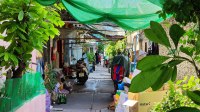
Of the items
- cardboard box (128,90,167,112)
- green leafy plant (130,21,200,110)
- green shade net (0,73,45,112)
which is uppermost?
green leafy plant (130,21,200,110)

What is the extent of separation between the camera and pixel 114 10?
352cm

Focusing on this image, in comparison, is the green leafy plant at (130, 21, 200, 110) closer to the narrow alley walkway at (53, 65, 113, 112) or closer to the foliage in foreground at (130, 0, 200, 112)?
the foliage in foreground at (130, 0, 200, 112)

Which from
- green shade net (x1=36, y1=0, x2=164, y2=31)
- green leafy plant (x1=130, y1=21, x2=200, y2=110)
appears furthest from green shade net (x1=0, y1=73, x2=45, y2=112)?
green leafy plant (x1=130, y1=21, x2=200, y2=110)

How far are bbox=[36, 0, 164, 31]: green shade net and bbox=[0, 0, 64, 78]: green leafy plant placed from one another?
0.54 ft

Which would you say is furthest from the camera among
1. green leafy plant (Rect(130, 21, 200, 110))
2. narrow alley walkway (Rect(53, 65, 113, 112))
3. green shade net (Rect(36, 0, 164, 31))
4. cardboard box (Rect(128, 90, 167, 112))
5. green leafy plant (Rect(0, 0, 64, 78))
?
narrow alley walkway (Rect(53, 65, 113, 112))

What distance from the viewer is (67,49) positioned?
20.5 metres

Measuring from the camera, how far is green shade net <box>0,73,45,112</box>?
126 inches

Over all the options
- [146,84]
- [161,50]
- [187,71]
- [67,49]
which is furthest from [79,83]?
[146,84]

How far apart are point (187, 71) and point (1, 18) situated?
3.51 m

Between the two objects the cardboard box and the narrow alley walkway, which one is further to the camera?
the narrow alley walkway

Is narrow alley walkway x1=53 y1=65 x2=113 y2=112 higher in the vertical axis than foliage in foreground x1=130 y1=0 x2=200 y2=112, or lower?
lower

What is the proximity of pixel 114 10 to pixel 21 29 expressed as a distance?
113 centimetres

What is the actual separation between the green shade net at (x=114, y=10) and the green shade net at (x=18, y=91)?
934 millimetres

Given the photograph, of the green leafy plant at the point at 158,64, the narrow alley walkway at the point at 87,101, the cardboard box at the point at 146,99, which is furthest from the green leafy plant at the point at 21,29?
the narrow alley walkway at the point at 87,101
